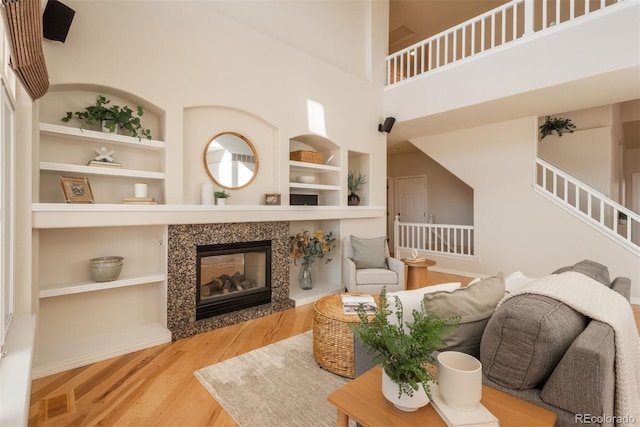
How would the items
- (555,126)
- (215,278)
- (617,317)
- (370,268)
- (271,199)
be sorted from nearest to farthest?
(617,317) < (215,278) < (271,199) < (370,268) < (555,126)

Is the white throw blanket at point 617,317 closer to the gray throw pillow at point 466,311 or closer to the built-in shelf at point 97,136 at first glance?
the gray throw pillow at point 466,311

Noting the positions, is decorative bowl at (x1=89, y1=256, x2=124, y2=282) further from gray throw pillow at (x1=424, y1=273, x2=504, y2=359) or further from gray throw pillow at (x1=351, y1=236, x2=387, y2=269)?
gray throw pillow at (x1=351, y1=236, x2=387, y2=269)

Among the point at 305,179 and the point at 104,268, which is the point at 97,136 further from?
the point at 305,179

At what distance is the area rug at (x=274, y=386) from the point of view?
6.29ft

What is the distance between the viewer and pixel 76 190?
8.77 feet

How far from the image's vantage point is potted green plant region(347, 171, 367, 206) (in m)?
5.04

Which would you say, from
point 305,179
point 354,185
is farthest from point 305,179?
point 354,185

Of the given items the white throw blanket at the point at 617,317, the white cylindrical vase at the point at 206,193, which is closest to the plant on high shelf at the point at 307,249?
the white cylindrical vase at the point at 206,193

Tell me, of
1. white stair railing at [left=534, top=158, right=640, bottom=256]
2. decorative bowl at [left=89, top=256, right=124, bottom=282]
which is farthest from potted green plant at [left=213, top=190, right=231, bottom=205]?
white stair railing at [left=534, top=158, right=640, bottom=256]

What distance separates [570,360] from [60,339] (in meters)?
3.63

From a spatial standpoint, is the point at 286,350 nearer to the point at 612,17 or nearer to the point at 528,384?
the point at 528,384

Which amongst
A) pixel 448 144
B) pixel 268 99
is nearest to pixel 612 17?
pixel 448 144

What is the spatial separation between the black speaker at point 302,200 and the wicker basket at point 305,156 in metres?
0.57

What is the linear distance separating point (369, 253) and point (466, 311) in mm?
2884
